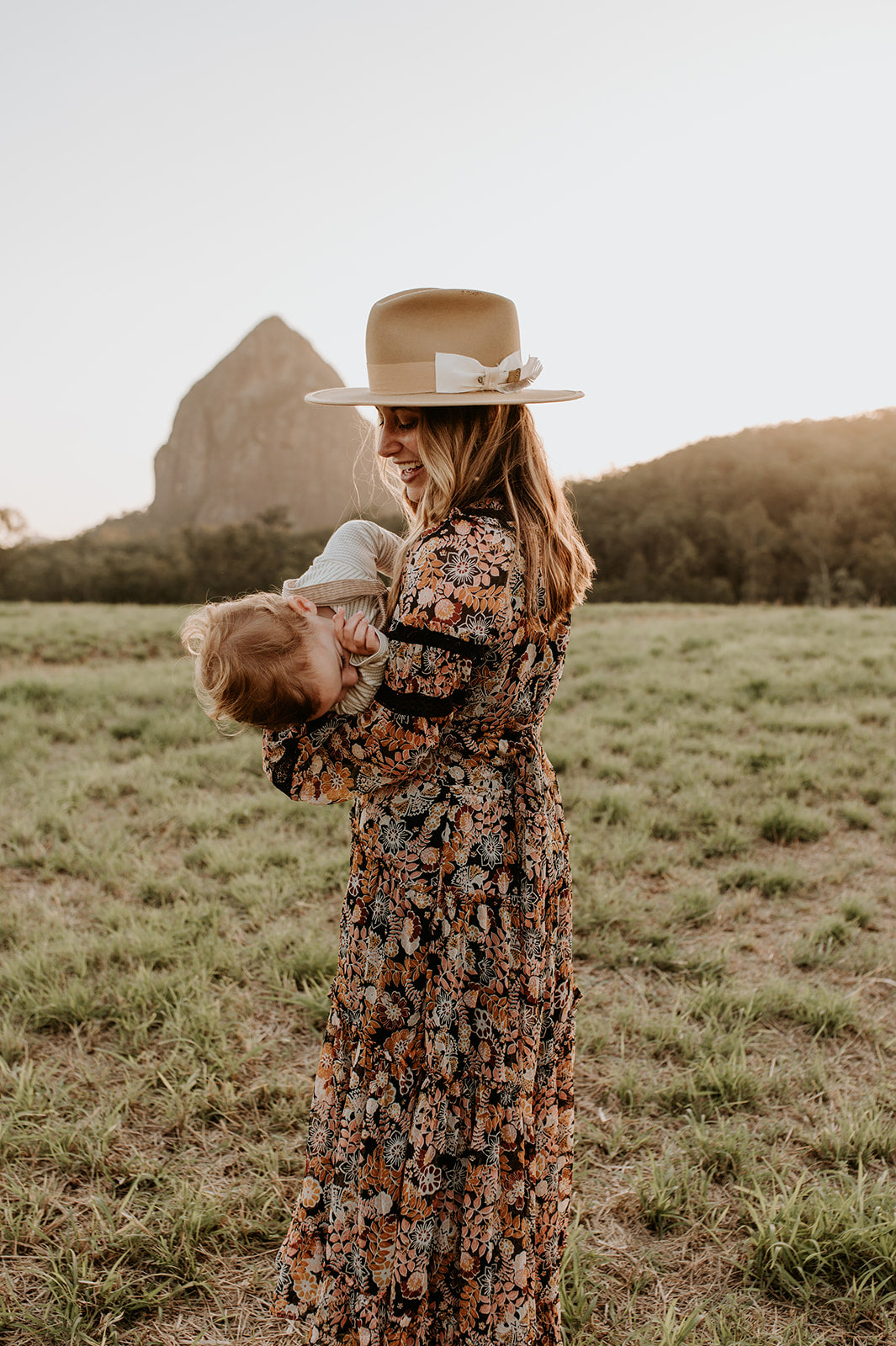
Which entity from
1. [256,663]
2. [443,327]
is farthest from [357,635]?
[443,327]

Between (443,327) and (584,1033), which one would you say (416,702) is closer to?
(443,327)

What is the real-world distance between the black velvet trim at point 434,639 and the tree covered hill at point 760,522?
1205 inches

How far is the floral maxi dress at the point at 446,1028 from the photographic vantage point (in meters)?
1.54

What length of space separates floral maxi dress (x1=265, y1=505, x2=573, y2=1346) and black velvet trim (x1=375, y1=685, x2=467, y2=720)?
0.37ft

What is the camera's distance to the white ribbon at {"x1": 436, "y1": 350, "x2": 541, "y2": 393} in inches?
55.6

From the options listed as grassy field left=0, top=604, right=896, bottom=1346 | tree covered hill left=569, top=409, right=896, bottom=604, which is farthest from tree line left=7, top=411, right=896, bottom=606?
grassy field left=0, top=604, right=896, bottom=1346

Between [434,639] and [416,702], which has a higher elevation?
[434,639]

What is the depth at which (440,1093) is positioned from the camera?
5.17ft

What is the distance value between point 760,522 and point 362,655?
39.3 m

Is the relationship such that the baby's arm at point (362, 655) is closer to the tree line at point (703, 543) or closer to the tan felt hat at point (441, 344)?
the tan felt hat at point (441, 344)

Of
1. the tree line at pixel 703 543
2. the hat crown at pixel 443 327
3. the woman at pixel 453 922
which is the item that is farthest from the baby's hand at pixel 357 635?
the tree line at pixel 703 543

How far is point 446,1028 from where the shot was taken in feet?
5.14

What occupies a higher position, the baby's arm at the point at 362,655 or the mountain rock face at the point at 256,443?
the mountain rock face at the point at 256,443

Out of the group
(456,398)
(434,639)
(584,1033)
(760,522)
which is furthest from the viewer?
(760,522)
